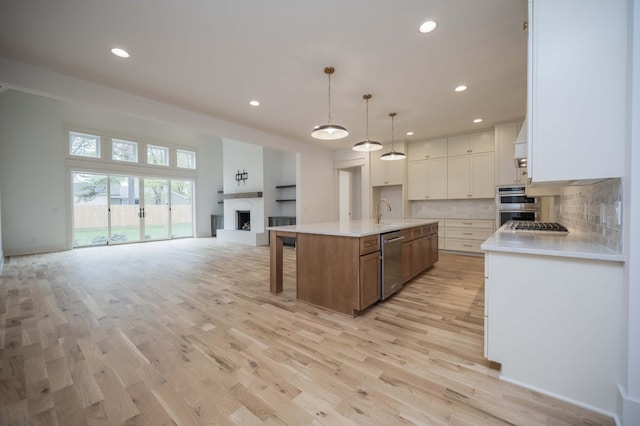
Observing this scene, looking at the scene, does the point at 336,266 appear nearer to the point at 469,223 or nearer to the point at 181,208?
the point at 469,223

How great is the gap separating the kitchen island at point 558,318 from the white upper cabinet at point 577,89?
0.46 metres

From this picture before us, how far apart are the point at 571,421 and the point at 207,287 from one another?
360 centimetres

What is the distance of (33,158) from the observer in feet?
19.7

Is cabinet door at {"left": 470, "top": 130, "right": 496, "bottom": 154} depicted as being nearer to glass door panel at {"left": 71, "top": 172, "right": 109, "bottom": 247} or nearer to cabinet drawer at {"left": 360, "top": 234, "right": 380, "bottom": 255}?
cabinet drawer at {"left": 360, "top": 234, "right": 380, "bottom": 255}

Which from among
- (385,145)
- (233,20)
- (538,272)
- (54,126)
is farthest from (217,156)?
(538,272)

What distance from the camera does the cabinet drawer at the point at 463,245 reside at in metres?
5.51

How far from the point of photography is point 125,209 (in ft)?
25.2

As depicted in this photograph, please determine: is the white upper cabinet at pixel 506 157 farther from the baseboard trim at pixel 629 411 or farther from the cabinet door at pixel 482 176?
the baseboard trim at pixel 629 411

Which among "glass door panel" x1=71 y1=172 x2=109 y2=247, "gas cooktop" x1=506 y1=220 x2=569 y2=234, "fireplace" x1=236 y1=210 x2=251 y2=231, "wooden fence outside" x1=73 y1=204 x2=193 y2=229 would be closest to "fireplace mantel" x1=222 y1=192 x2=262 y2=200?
"fireplace" x1=236 y1=210 x2=251 y2=231

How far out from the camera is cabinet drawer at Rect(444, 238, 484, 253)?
5.51 meters

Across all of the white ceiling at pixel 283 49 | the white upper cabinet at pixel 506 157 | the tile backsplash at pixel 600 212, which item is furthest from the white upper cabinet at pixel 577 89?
the white upper cabinet at pixel 506 157

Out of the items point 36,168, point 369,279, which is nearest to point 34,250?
point 36,168

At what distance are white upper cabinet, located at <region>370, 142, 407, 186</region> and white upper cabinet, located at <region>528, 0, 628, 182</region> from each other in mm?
4917

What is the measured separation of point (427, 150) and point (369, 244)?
4569 millimetres
